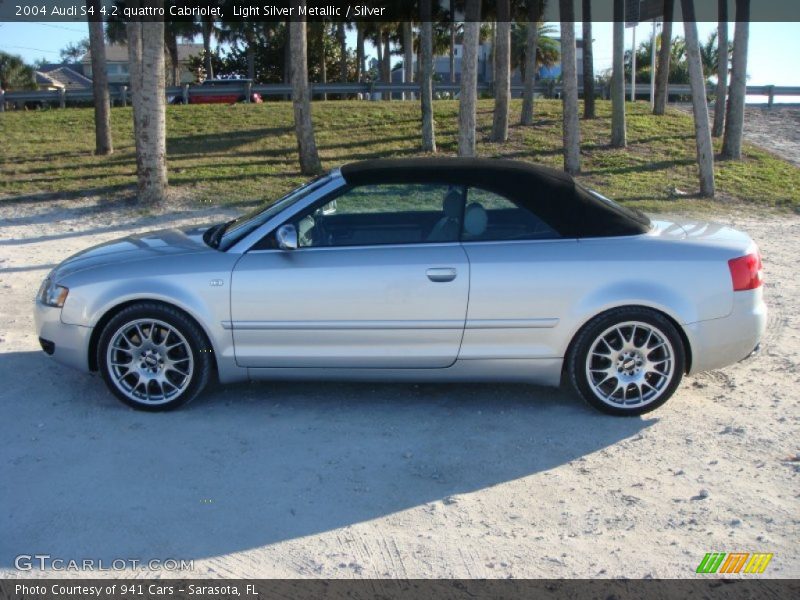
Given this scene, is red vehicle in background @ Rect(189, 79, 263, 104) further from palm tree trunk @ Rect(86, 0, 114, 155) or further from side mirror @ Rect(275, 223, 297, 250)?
side mirror @ Rect(275, 223, 297, 250)

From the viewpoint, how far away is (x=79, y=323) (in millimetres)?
5195

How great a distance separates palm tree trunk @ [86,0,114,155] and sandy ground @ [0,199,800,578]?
44.4ft

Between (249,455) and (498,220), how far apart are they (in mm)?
2068

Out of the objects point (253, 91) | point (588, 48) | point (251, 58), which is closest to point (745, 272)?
point (588, 48)

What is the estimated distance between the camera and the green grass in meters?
15.7

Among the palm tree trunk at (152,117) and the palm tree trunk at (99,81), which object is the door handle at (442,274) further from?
the palm tree trunk at (99,81)

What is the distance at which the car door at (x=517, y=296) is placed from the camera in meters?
5.03

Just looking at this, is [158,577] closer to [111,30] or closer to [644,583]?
[644,583]

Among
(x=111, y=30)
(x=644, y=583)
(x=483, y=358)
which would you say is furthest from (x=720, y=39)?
(x=111, y=30)

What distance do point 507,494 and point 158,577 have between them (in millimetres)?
1722

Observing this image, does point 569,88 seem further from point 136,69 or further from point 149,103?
point 136,69

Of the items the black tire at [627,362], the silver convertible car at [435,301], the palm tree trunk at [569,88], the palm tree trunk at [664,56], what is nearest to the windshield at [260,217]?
the silver convertible car at [435,301]

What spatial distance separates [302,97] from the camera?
15.9m

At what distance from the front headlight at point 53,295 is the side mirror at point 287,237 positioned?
1393 millimetres
